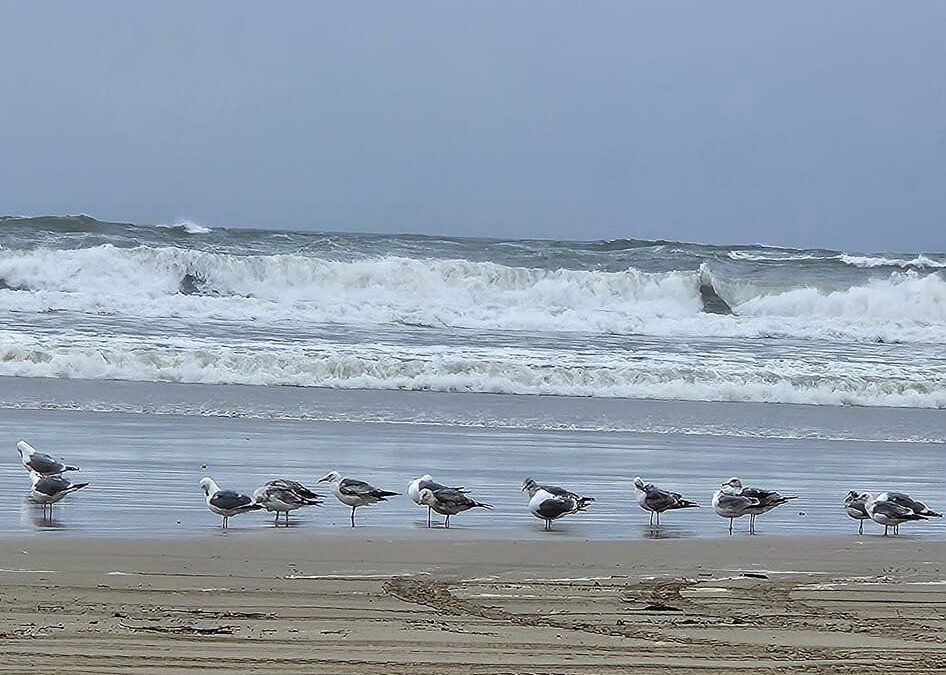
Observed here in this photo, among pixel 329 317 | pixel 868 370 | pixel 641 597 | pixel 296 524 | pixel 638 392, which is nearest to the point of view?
pixel 641 597

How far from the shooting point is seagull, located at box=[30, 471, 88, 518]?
8.30 meters

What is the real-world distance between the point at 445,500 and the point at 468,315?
51.2 feet

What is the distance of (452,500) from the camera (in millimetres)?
8422

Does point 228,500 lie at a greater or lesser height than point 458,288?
lesser

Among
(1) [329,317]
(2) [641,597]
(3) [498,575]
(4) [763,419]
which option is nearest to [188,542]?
(3) [498,575]

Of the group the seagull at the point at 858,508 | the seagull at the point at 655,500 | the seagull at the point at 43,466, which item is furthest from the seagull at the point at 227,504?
the seagull at the point at 858,508

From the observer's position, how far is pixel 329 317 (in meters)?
23.0

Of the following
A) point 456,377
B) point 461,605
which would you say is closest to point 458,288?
point 456,377

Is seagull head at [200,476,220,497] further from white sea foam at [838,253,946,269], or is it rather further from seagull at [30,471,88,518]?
white sea foam at [838,253,946,269]

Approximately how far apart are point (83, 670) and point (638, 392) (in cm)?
1243

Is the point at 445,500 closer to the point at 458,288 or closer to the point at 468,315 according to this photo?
the point at 468,315

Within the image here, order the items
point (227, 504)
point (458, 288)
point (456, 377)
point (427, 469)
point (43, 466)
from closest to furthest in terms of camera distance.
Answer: point (227, 504) → point (43, 466) → point (427, 469) → point (456, 377) → point (458, 288)

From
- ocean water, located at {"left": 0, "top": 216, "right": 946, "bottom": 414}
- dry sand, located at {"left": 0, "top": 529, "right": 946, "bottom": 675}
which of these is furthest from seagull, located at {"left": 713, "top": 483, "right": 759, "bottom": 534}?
ocean water, located at {"left": 0, "top": 216, "right": 946, "bottom": 414}

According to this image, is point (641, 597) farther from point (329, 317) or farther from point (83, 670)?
point (329, 317)
